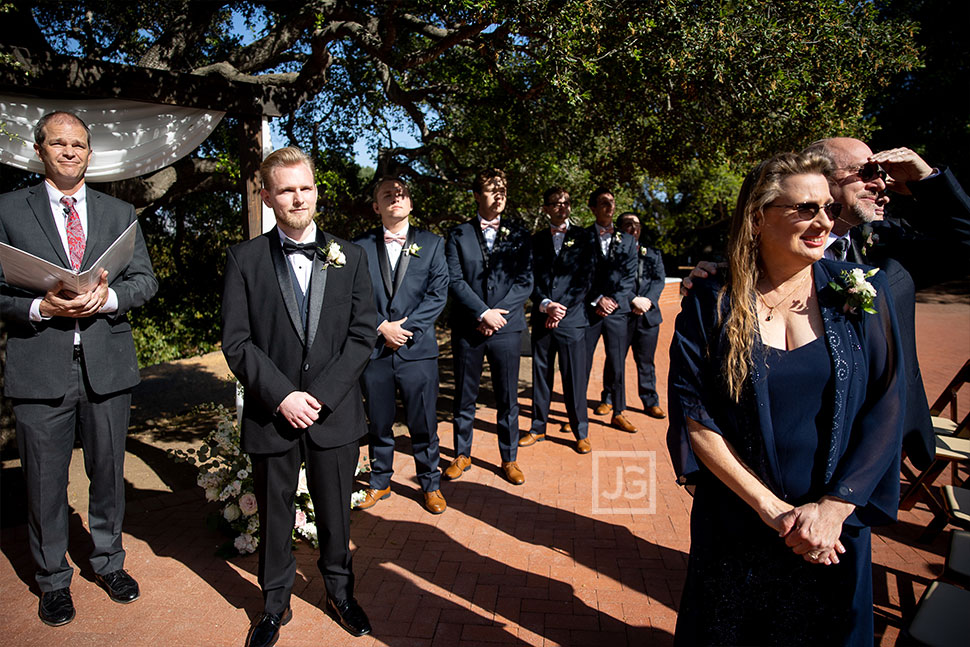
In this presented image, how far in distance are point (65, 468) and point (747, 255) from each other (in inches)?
137

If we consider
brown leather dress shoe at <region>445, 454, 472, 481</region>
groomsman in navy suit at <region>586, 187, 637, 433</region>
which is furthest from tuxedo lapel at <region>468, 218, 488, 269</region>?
brown leather dress shoe at <region>445, 454, 472, 481</region>

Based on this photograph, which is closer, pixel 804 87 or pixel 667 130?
pixel 804 87

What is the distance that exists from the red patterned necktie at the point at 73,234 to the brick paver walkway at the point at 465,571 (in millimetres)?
1833

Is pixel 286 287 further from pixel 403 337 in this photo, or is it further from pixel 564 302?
pixel 564 302

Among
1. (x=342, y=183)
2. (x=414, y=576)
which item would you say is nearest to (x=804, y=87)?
(x=342, y=183)

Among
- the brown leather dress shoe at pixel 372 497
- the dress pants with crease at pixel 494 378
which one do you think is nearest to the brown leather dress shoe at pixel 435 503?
the brown leather dress shoe at pixel 372 497

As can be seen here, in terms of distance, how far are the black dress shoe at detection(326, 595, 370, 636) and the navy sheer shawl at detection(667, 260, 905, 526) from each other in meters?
1.83

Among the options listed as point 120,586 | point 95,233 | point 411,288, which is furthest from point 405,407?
point 95,233

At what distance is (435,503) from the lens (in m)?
4.34

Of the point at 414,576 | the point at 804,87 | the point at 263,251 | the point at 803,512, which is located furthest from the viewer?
the point at 804,87

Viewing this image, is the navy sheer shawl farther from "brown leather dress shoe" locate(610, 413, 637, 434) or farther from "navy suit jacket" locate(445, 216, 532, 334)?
"brown leather dress shoe" locate(610, 413, 637, 434)

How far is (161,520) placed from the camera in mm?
4172

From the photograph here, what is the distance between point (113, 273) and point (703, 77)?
430 centimetres

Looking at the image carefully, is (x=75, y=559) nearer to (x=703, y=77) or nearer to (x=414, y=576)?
(x=414, y=576)
